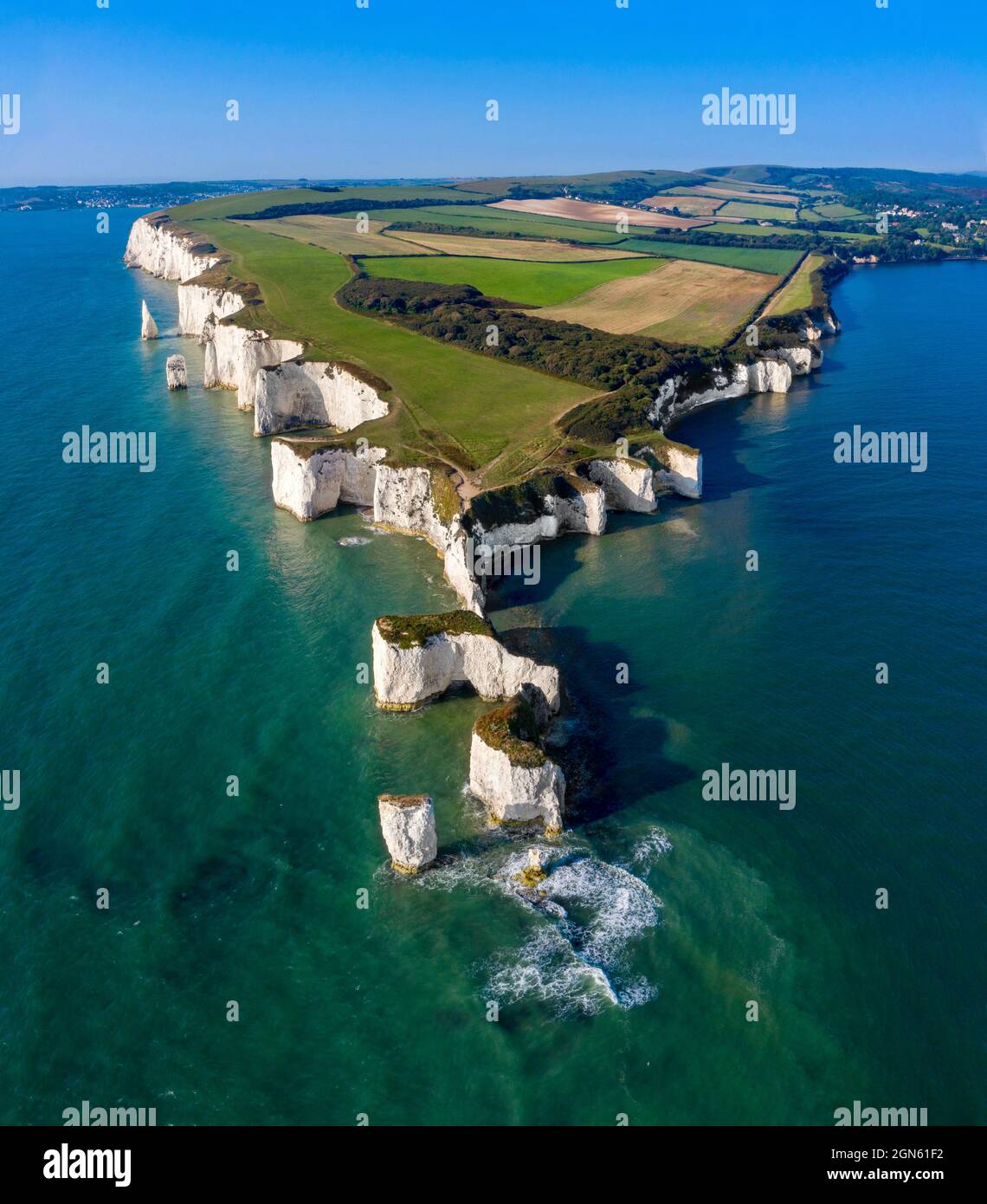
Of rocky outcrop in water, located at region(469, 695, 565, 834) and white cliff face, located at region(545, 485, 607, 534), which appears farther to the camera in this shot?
white cliff face, located at region(545, 485, 607, 534)

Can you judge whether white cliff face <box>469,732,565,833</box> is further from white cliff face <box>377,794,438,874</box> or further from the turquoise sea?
white cliff face <box>377,794,438,874</box>

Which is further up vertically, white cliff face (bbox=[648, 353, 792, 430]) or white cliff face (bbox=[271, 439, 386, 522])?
white cliff face (bbox=[648, 353, 792, 430])

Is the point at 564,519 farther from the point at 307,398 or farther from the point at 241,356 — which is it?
the point at 241,356

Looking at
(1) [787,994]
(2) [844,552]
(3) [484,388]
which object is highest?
(3) [484,388]

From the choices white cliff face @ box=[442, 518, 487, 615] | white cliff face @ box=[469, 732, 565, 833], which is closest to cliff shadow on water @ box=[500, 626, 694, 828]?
white cliff face @ box=[469, 732, 565, 833]

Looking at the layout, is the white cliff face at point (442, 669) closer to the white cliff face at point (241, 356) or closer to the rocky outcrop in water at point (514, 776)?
the rocky outcrop in water at point (514, 776)
